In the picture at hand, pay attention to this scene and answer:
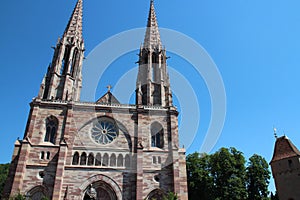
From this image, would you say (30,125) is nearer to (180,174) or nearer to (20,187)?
(20,187)

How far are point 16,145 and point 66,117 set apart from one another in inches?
208

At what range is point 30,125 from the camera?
24.1 meters

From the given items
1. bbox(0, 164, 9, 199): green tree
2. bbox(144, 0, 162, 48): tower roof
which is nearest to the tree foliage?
bbox(144, 0, 162, 48): tower roof

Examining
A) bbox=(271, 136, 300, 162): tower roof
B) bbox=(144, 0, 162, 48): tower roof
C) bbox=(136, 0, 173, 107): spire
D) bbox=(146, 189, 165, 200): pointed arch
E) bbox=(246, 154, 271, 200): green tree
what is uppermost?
bbox=(144, 0, 162, 48): tower roof

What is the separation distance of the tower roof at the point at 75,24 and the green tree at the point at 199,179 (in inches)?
948

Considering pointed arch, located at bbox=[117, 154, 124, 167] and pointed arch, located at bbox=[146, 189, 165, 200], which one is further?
pointed arch, located at bbox=[117, 154, 124, 167]

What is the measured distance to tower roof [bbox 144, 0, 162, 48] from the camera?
3460 cm

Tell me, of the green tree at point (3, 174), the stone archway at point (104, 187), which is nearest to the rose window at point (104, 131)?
the stone archway at point (104, 187)

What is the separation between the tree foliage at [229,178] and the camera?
28.6 metres

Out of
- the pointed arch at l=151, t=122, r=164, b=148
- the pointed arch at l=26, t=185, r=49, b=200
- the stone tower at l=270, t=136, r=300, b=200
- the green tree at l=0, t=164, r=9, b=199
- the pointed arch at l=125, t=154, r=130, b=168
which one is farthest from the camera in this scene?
the green tree at l=0, t=164, r=9, b=199

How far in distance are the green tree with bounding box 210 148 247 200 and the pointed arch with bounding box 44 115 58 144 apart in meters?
19.7

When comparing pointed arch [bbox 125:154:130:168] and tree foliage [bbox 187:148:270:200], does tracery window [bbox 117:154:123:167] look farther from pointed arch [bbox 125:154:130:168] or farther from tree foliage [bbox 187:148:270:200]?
tree foliage [bbox 187:148:270:200]

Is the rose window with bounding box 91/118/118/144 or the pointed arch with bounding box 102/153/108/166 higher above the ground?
the rose window with bounding box 91/118/118/144

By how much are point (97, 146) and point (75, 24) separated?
20.1 metres
